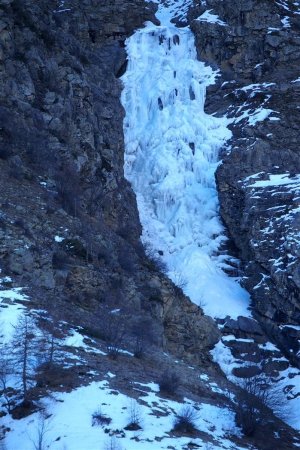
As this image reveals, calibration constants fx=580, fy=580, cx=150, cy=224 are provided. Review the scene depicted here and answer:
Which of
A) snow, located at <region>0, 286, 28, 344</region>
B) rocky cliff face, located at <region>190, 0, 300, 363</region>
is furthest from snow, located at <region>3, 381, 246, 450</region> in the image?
rocky cliff face, located at <region>190, 0, 300, 363</region>

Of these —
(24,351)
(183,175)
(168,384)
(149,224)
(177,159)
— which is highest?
(24,351)

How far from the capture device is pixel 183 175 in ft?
112

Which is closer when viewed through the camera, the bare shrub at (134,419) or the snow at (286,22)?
the bare shrub at (134,419)

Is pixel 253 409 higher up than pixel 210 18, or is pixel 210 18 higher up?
pixel 210 18

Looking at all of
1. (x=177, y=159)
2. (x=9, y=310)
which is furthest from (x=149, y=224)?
(x=9, y=310)

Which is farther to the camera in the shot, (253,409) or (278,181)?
(278,181)

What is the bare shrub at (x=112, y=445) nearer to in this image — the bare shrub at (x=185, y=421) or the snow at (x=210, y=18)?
the bare shrub at (x=185, y=421)

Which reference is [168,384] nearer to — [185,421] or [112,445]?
[185,421]

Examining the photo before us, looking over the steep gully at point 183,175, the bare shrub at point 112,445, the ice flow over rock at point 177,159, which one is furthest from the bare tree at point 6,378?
the ice flow over rock at point 177,159

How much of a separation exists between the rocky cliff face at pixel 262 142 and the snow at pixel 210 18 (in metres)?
0.15

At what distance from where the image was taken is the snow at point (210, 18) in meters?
40.0

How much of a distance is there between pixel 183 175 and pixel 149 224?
13.2 ft

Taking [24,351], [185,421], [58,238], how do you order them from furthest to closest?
[58,238] < [185,421] < [24,351]

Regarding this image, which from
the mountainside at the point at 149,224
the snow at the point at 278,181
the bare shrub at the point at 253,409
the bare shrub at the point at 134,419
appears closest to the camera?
the bare shrub at the point at 134,419
